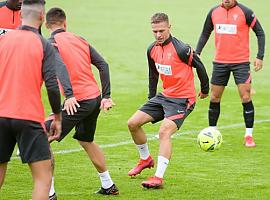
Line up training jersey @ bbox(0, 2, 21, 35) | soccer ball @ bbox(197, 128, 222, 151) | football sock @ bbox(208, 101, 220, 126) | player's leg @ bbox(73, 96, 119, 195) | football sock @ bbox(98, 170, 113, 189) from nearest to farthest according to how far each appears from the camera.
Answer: player's leg @ bbox(73, 96, 119, 195) < football sock @ bbox(98, 170, 113, 189) < soccer ball @ bbox(197, 128, 222, 151) < training jersey @ bbox(0, 2, 21, 35) < football sock @ bbox(208, 101, 220, 126)

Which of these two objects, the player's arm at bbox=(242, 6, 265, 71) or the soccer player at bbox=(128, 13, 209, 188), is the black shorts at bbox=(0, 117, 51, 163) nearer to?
the soccer player at bbox=(128, 13, 209, 188)

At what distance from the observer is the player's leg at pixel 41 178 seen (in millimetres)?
7285

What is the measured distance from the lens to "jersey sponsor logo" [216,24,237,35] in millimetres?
12922

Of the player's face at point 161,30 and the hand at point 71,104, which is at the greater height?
the player's face at point 161,30

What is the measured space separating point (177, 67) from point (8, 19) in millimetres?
3161

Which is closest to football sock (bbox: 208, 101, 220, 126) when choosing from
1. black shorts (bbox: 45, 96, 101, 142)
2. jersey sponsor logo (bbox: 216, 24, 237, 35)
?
jersey sponsor logo (bbox: 216, 24, 237, 35)

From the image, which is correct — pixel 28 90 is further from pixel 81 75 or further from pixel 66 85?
pixel 81 75

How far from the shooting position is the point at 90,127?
9266 millimetres

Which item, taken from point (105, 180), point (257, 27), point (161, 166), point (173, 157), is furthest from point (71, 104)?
point (257, 27)

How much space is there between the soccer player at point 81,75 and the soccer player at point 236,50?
406cm

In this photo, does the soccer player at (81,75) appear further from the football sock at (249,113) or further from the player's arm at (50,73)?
the football sock at (249,113)

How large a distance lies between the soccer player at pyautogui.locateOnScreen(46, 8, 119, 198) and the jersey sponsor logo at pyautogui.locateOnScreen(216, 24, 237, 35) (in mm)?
4281

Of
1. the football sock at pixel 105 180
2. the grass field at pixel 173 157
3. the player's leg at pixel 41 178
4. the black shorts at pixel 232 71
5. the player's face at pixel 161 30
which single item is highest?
the player's face at pixel 161 30

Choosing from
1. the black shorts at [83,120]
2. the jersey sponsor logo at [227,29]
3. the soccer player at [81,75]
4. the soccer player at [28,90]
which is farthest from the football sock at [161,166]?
the jersey sponsor logo at [227,29]
